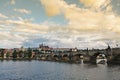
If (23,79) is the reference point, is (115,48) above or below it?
above

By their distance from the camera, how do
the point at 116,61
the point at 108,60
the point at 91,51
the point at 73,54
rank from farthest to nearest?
the point at 73,54
the point at 91,51
the point at 108,60
the point at 116,61

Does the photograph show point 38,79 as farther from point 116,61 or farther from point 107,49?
point 107,49

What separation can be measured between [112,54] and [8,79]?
95814 mm

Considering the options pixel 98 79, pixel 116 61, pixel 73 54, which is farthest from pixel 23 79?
pixel 73 54

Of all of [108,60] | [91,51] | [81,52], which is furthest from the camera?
[81,52]

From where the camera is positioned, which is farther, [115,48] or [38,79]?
[115,48]

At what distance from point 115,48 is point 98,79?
89.5m

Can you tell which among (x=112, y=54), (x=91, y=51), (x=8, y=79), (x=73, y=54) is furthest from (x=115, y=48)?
(x=8, y=79)

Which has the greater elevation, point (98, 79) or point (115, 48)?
point (115, 48)

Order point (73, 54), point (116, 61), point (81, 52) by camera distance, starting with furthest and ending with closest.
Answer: point (73, 54)
point (81, 52)
point (116, 61)

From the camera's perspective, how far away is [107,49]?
15788 cm

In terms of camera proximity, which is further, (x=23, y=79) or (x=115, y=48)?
(x=115, y=48)

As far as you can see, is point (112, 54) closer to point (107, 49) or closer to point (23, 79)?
point (107, 49)

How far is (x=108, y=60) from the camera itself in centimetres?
15350
